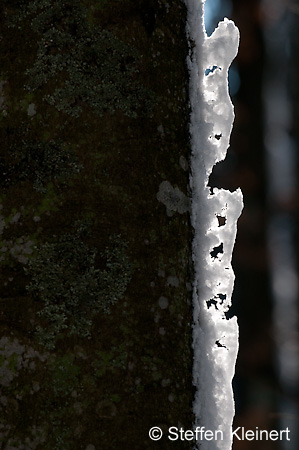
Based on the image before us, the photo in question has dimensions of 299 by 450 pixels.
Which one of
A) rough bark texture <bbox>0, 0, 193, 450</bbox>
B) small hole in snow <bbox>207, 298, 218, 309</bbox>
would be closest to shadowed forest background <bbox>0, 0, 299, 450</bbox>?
rough bark texture <bbox>0, 0, 193, 450</bbox>

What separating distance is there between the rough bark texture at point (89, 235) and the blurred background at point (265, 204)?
9.60ft

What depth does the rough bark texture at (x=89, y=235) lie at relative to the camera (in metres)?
0.59

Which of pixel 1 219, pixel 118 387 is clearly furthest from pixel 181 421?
pixel 1 219

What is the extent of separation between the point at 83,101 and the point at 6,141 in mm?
109

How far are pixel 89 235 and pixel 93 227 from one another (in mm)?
11

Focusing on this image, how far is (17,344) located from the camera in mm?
602

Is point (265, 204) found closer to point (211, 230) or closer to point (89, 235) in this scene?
point (211, 230)

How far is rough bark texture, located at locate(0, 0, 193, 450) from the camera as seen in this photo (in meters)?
0.59

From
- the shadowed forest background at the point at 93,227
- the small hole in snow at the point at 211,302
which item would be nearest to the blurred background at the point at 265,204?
the small hole in snow at the point at 211,302

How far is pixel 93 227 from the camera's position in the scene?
62 cm

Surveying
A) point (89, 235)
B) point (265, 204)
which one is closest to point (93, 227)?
point (89, 235)

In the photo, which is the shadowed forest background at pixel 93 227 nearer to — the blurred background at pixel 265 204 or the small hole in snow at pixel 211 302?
the small hole in snow at pixel 211 302

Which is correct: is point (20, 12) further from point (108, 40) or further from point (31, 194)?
point (31, 194)

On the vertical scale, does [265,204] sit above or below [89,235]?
above
